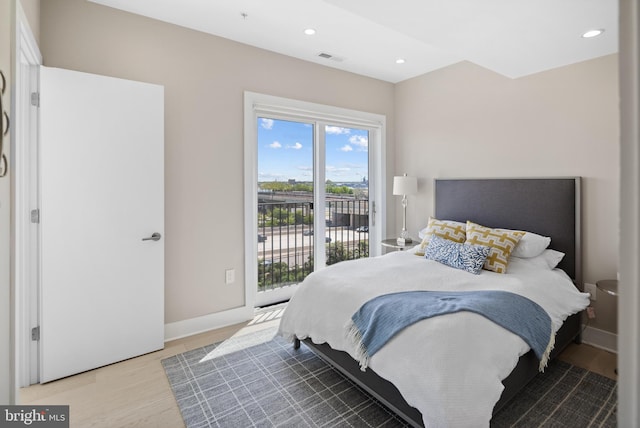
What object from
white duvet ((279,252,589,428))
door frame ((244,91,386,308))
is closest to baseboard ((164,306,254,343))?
door frame ((244,91,386,308))

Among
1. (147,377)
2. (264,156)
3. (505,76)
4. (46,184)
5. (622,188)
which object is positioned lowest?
(147,377)

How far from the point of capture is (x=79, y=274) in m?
2.33

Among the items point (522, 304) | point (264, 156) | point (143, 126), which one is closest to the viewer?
point (522, 304)

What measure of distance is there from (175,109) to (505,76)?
308cm

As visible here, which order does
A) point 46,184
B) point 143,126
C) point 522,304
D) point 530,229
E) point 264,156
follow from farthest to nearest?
1. point 264,156
2. point 530,229
3. point 143,126
4. point 46,184
5. point 522,304

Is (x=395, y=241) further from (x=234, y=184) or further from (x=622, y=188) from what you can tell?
(x=622, y=188)

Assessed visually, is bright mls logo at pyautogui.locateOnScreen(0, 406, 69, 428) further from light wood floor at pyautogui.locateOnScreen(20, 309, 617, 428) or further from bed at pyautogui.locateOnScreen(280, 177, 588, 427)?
bed at pyautogui.locateOnScreen(280, 177, 588, 427)

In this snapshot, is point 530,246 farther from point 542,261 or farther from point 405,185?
point 405,185

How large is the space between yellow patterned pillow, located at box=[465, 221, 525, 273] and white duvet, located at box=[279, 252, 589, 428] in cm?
9

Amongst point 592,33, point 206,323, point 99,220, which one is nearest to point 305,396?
point 206,323

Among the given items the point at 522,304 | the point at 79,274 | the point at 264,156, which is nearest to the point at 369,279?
the point at 522,304

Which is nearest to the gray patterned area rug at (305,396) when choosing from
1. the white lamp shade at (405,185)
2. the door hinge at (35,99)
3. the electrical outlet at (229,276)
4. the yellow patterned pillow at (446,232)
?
the electrical outlet at (229,276)

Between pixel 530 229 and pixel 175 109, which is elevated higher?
pixel 175 109

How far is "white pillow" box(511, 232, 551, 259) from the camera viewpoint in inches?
109
